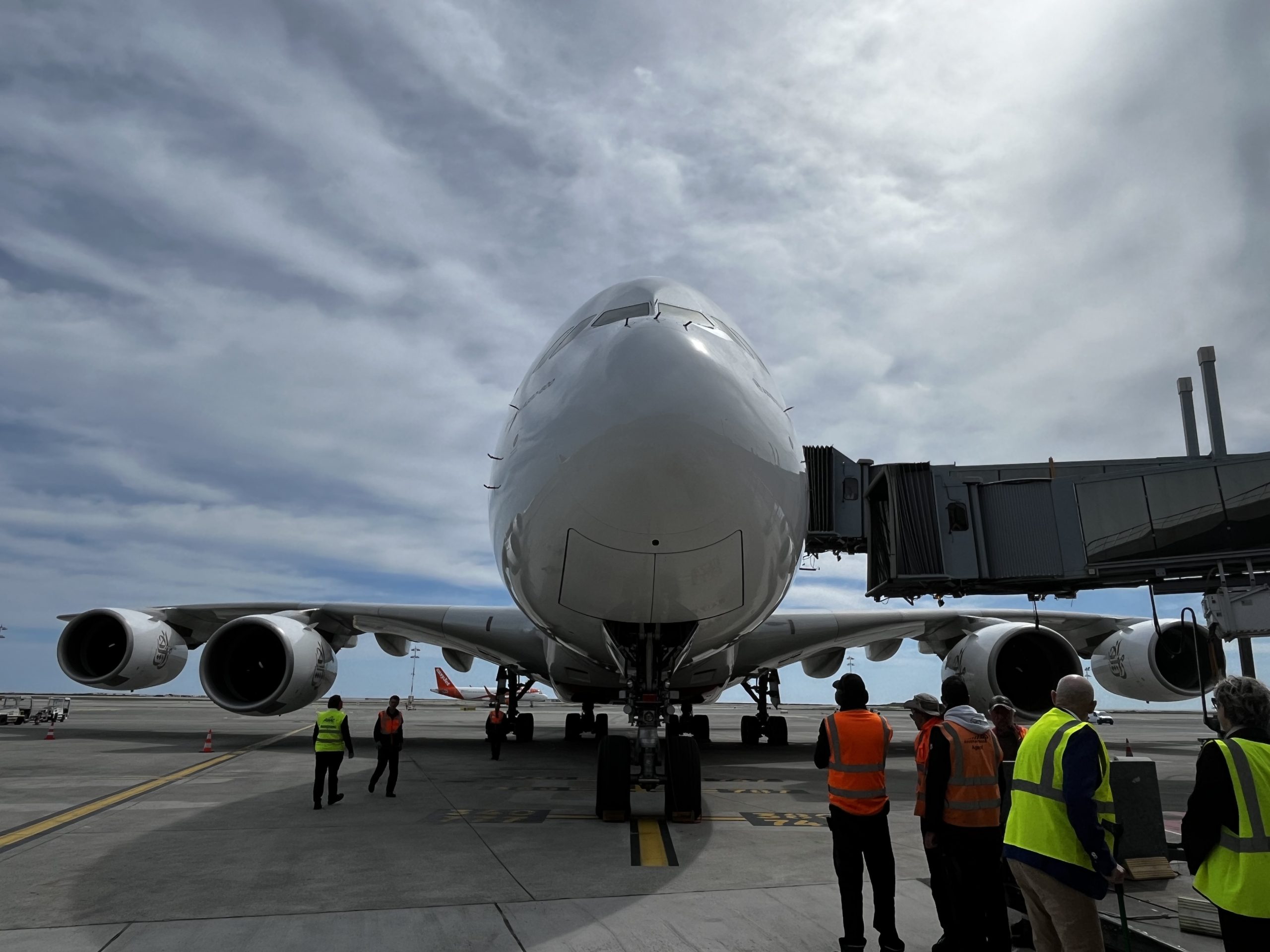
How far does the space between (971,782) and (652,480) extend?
230 cm

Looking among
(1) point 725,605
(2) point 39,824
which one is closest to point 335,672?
(2) point 39,824

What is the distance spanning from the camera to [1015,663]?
1173 centimetres

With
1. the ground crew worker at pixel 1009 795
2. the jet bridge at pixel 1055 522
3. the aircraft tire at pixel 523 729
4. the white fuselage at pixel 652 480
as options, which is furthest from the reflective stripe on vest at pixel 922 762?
the aircraft tire at pixel 523 729

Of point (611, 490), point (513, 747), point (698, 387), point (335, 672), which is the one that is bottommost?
point (513, 747)

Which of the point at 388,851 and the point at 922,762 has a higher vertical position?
the point at 922,762

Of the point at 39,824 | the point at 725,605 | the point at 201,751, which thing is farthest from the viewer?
the point at 201,751

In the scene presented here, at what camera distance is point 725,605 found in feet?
18.7

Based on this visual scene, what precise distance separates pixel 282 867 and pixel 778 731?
12.0 metres

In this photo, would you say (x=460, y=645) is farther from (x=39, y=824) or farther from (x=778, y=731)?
(x=39, y=824)

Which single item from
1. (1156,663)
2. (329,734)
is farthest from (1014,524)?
(329,734)

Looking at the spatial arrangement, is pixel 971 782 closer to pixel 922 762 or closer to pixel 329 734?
pixel 922 762

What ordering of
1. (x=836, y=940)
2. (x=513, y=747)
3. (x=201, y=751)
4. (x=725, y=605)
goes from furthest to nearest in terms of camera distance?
(x=513, y=747)
(x=201, y=751)
(x=725, y=605)
(x=836, y=940)

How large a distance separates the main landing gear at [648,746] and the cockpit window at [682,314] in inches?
92.7

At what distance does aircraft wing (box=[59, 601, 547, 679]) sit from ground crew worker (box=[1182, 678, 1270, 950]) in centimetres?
978
